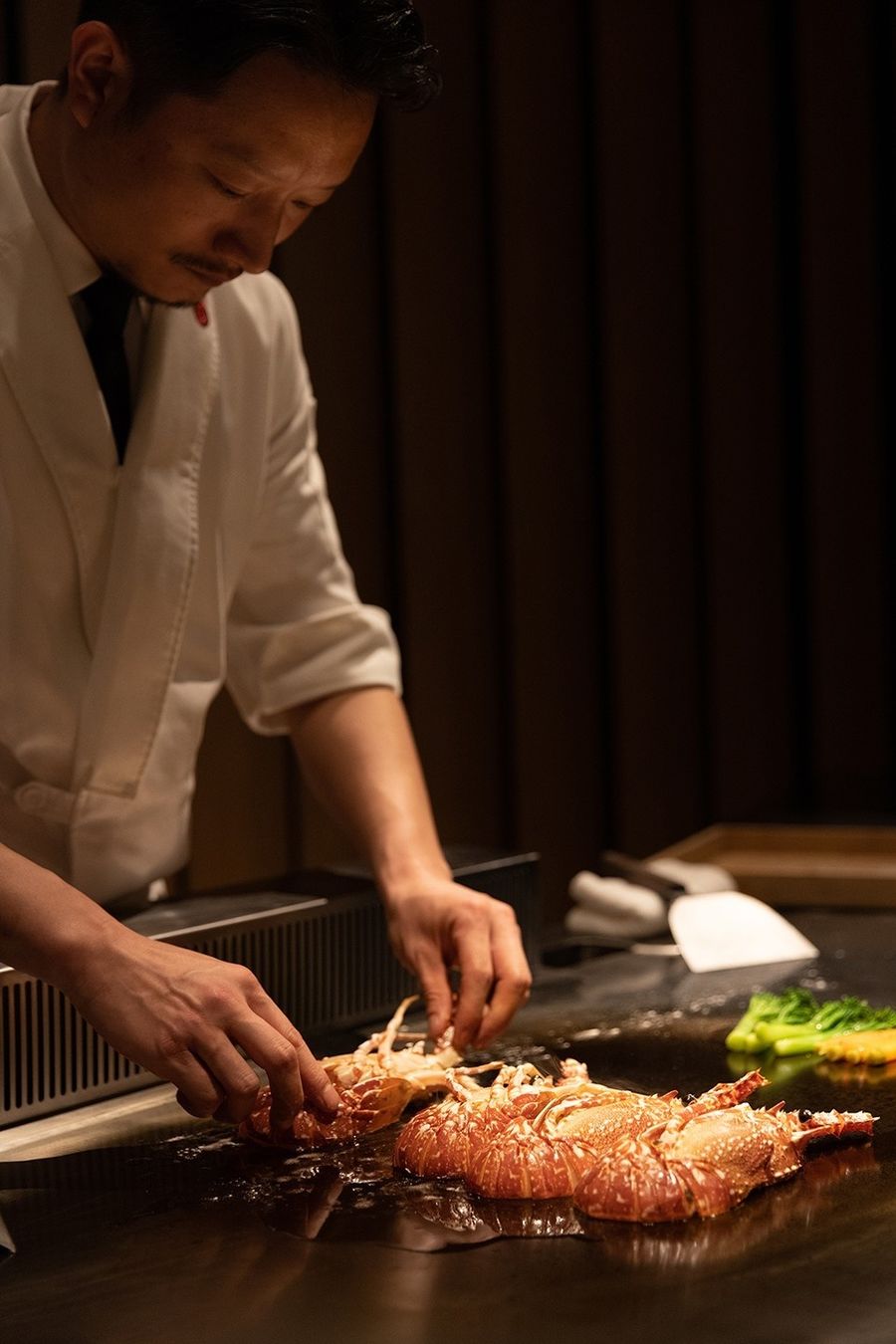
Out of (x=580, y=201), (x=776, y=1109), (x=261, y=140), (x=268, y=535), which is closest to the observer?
(x=776, y=1109)

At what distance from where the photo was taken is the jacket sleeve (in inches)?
104

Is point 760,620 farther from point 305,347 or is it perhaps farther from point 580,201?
point 305,347

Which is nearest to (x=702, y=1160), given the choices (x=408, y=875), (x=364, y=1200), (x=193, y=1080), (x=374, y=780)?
(x=364, y=1200)

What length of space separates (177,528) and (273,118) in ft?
2.03

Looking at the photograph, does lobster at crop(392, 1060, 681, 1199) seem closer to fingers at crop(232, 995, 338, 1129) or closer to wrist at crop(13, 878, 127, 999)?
fingers at crop(232, 995, 338, 1129)

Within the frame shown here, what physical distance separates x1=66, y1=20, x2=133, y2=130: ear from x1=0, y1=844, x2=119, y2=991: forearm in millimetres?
907

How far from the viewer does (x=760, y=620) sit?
6301 millimetres

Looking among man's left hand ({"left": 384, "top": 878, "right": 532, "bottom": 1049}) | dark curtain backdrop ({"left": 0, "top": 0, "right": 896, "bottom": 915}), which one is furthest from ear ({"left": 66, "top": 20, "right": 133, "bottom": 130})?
dark curtain backdrop ({"left": 0, "top": 0, "right": 896, "bottom": 915})

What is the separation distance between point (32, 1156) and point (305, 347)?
2608 millimetres

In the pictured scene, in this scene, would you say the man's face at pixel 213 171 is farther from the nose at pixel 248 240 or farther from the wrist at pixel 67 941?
the wrist at pixel 67 941

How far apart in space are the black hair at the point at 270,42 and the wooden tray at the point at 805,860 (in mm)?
1922

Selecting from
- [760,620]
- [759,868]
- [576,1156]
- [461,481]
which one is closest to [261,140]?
Result: [576,1156]

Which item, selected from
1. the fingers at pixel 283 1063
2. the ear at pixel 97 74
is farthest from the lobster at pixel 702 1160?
the ear at pixel 97 74

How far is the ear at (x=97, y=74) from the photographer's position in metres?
2.03
